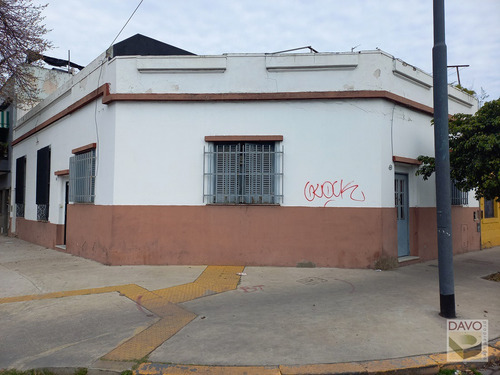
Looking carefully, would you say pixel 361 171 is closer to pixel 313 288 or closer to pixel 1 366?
pixel 313 288

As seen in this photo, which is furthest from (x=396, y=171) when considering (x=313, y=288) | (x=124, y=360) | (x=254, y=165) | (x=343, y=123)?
(x=124, y=360)

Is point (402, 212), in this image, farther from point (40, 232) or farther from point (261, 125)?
point (40, 232)

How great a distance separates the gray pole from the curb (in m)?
1.30

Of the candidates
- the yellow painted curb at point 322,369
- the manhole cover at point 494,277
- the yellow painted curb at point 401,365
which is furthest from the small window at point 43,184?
the manhole cover at point 494,277

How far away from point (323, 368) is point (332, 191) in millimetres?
4791

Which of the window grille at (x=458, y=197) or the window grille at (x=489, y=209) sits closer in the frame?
the window grille at (x=458, y=197)

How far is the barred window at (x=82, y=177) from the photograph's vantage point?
29.6 ft

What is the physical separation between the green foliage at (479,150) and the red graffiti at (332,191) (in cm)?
196

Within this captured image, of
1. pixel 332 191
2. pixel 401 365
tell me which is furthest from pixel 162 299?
pixel 332 191

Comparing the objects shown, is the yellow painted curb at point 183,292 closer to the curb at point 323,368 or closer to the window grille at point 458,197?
the curb at point 323,368

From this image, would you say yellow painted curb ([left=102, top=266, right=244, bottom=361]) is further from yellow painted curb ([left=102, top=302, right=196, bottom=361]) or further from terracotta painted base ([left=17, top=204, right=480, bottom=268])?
terracotta painted base ([left=17, top=204, right=480, bottom=268])

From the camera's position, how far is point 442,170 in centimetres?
479

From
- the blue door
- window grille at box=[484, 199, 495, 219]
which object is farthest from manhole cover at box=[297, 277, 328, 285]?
window grille at box=[484, 199, 495, 219]

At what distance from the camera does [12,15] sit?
11477mm
